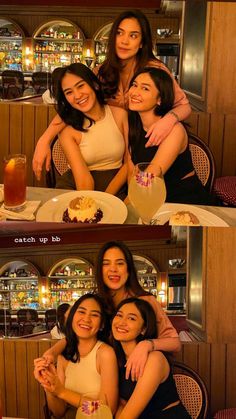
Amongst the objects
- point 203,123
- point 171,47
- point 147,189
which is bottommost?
point 147,189

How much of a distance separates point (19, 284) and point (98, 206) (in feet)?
2.07

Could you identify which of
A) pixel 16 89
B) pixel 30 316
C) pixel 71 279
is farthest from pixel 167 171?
pixel 16 89

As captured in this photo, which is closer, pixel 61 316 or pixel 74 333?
pixel 74 333

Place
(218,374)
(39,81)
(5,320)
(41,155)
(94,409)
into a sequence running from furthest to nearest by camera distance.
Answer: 1. (39,81)
2. (218,374)
3. (5,320)
4. (41,155)
5. (94,409)

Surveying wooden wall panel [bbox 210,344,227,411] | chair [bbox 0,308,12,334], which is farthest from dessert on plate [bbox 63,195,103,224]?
wooden wall panel [bbox 210,344,227,411]

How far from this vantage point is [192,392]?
2826 mm

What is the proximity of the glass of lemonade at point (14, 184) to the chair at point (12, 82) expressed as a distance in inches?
64.4

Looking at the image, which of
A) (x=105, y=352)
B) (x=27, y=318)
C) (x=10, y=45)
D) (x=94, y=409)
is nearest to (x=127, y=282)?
(x=105, y=352)

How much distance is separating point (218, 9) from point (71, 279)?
1.67 m

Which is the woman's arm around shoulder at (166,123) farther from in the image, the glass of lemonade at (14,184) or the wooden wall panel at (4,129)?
the wooden wall panel at (4,129)

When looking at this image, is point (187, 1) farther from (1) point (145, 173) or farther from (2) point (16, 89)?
(1) point (145, 173)

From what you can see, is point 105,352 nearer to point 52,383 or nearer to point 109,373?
point 109,373

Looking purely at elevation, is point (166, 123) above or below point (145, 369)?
above

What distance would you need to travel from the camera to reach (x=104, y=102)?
2.93m
